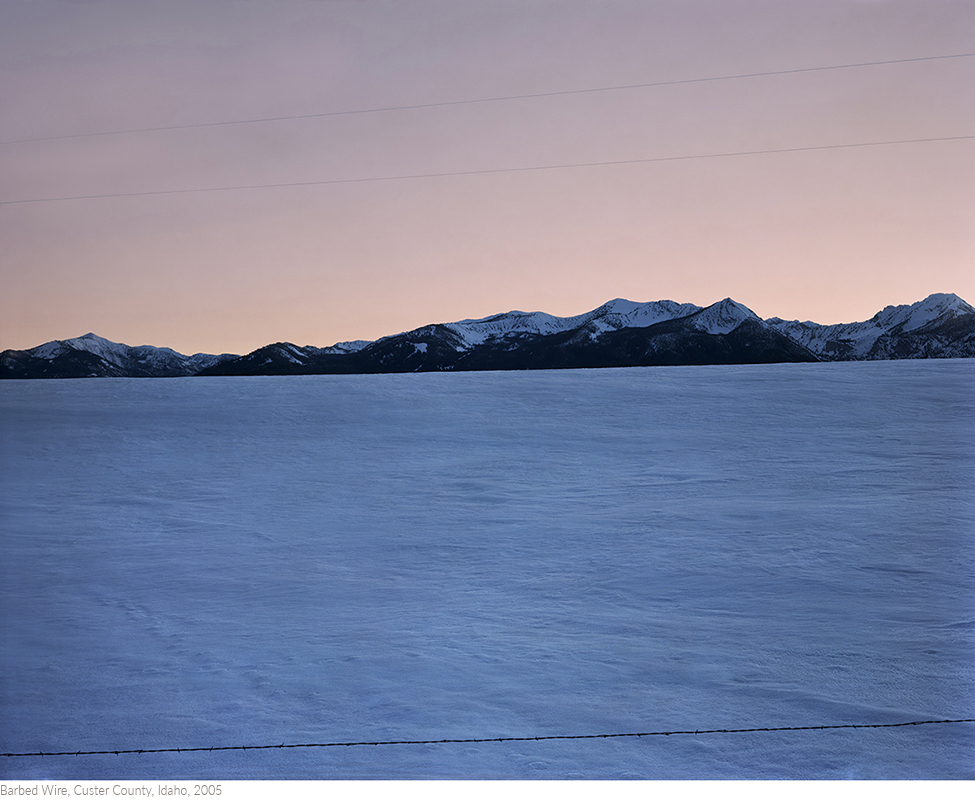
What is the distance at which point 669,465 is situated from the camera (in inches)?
218

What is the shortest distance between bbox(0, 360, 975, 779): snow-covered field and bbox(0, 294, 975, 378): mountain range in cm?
81

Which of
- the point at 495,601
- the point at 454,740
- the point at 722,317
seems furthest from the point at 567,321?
the point at 454,740

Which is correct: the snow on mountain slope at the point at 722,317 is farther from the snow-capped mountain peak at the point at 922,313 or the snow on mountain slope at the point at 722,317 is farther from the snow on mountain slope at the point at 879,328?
the snow-capped mountain peak at the point at 922,313

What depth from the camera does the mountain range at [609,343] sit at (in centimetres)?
475

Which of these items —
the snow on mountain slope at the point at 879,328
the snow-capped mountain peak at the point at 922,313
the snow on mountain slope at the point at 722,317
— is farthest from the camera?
the snow on mountain slope at the point at 722,317

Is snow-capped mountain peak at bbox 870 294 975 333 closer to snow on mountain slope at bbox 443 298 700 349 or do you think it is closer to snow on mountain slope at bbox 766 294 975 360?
snow on mountain slope at bbox 766 294 975 360

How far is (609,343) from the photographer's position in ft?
26.5

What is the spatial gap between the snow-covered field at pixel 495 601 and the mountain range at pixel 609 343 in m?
0.81

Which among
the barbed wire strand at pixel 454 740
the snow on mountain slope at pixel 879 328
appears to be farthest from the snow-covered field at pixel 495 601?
the snow on mountain slope at pixel 879 328

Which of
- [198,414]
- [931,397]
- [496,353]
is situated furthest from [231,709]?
[931,397]

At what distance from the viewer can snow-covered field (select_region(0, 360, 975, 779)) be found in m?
1.79

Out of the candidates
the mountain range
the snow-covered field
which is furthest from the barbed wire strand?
the mountain range

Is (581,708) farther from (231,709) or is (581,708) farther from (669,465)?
(669,465)

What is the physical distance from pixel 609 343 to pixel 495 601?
558cm
